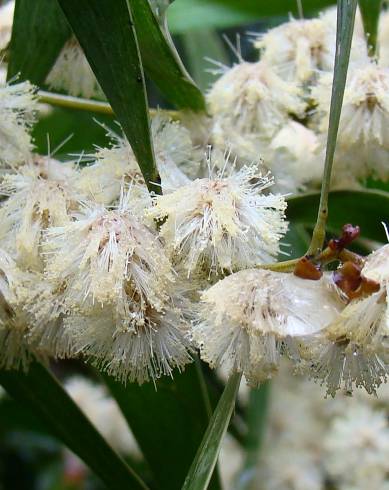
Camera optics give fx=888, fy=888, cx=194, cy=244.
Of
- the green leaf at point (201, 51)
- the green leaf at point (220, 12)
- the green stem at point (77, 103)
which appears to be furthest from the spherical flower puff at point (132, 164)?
the green leaf at point (201, 51)

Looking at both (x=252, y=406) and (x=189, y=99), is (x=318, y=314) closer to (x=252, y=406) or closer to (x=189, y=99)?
(x=189, y=99)

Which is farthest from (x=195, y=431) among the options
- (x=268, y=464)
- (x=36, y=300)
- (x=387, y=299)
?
(x=268, y=464)

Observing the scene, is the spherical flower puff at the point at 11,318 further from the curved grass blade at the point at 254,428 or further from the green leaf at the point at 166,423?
the curved grass blade at the point at 254,428

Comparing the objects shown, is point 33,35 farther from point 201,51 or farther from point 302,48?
point 201,51

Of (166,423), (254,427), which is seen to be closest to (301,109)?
(166,423)

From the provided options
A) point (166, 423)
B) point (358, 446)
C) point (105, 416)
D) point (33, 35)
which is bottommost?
point (105, 416)

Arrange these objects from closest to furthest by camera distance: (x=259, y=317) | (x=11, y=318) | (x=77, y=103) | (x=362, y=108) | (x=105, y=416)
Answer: (x=259, y=317)
(x=11, y=318)
(x=362, y=108)
(x=77, y=103)
(x=105, y=416)
